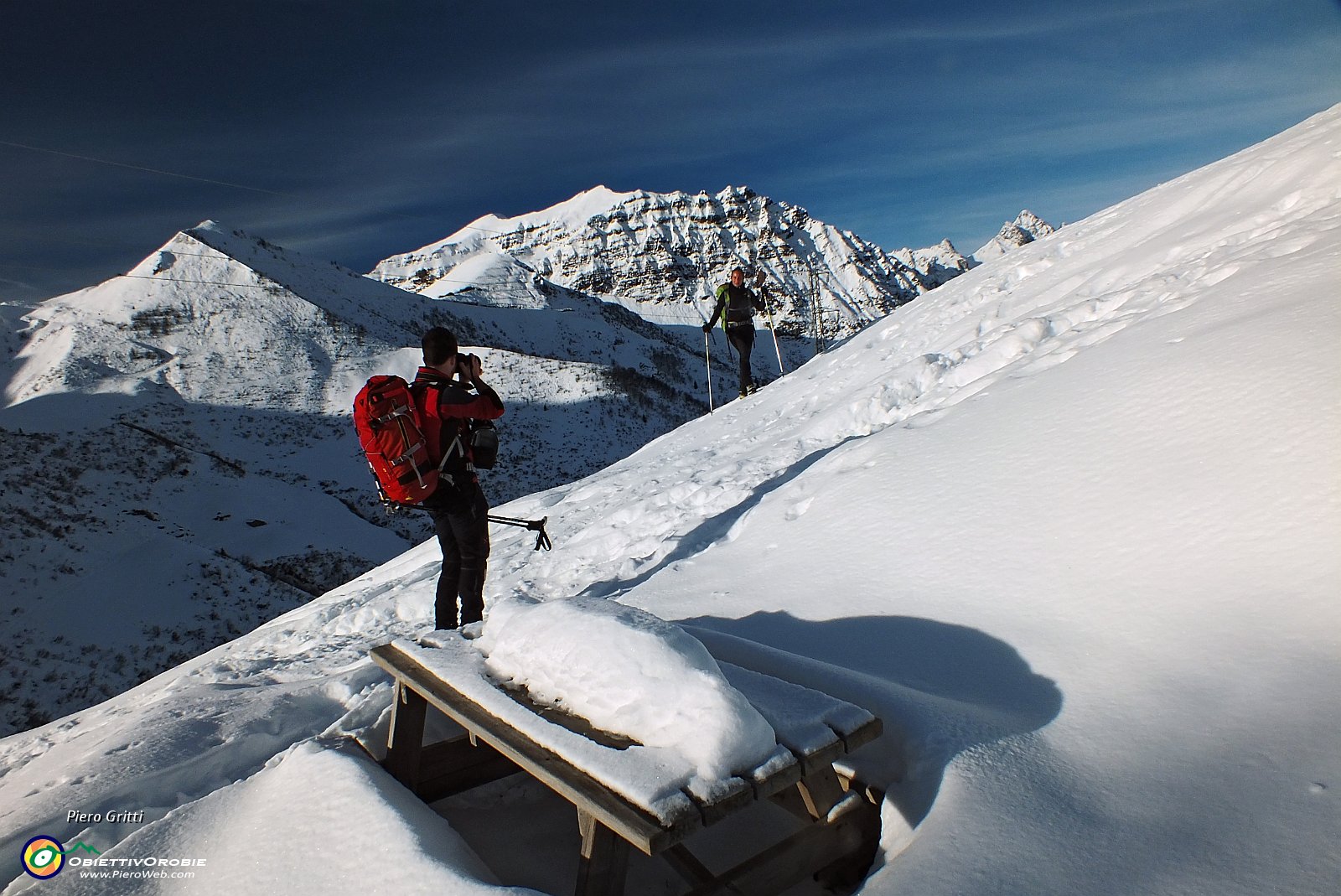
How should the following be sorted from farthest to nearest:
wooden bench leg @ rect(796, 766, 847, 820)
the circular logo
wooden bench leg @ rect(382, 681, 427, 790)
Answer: wooden bench leg @ rect(382, 681, 427, 790) → the circular logo → wooden bench leg @ rect(796, 766, 847, 820)

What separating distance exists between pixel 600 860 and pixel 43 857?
2702 mm

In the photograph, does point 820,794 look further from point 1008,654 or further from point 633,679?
point 1008,654

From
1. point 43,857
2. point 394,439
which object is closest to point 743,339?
point 394,439

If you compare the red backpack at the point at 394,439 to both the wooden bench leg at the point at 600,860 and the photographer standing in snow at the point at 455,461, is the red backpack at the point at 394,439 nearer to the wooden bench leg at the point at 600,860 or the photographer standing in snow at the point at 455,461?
the photographer standing in snow at the point at 455,461

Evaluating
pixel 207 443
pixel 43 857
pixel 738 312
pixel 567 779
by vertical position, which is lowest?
pixel 207 443

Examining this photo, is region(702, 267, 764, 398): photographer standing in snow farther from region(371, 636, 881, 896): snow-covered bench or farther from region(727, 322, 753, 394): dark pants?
region(371, 636, 881, 896): snow-covered bench

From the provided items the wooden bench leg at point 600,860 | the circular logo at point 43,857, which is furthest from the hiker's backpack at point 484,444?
the wooden bench leg at point 600,860

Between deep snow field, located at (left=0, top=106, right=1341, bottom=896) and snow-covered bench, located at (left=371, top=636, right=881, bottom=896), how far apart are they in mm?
214

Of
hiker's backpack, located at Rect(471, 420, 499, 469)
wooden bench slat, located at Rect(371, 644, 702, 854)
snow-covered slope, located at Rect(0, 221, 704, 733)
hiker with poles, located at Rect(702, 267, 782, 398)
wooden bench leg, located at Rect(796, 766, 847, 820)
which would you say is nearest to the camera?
wooden bench slat, located at Rect(371, 644, 702, 854)

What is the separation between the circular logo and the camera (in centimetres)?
298

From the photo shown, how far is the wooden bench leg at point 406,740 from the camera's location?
11.0 feet

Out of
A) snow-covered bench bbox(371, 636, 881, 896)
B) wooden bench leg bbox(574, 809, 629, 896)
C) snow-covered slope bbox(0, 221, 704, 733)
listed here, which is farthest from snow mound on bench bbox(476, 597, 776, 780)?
snow-covered slope bbox(0, 221, 704, 733)

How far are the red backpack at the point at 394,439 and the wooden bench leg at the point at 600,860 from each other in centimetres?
334

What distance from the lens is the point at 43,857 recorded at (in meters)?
3.16
